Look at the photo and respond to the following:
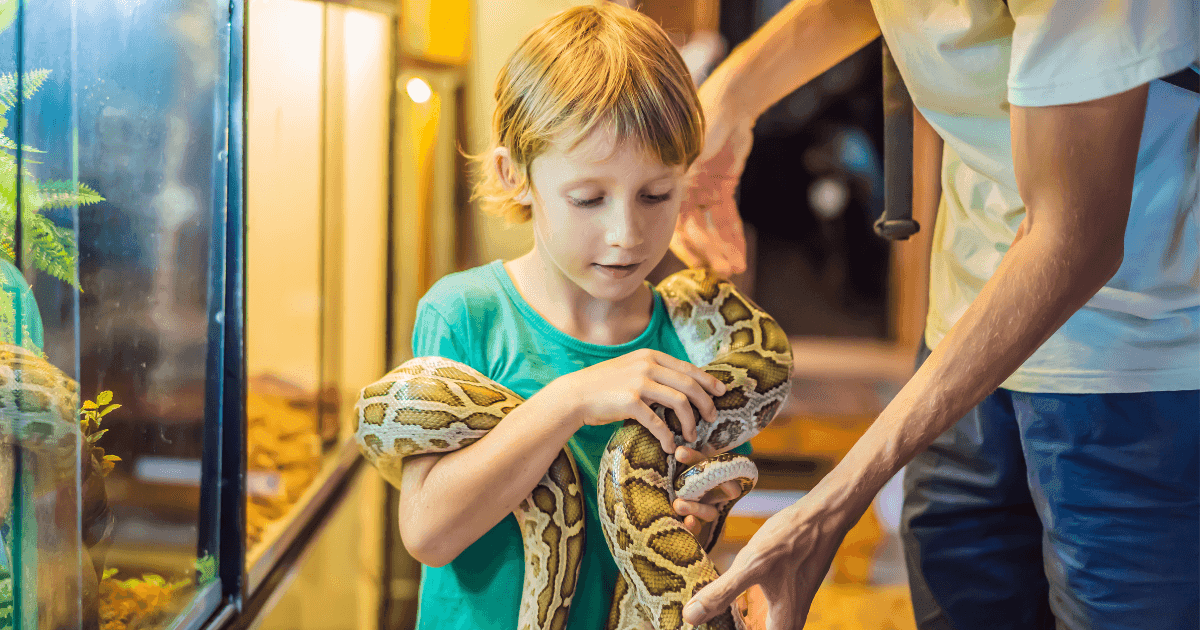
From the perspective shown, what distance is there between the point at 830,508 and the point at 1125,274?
476mm

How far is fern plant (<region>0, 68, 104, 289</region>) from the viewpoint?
573mm

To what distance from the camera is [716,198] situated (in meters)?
0.96

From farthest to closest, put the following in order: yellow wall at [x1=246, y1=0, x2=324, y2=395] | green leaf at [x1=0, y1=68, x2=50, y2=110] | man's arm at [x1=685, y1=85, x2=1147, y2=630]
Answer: yellow wall at [x1=246, y1=0, x2=324, y2=395], man's arm at [x1=685, y1=85, x2=1147, y2=630], green leaf at [x1=0, y1=68, x2=50, y2=110]

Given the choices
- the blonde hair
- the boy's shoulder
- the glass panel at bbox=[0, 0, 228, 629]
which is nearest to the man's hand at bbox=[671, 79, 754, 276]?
the blonde hair

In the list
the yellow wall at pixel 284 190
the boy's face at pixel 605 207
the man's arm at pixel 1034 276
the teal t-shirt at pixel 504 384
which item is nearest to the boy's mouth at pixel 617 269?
the boy's face at pixel 605 207

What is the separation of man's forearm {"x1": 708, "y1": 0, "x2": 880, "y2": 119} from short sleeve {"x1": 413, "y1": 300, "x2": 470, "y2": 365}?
46 centimetres

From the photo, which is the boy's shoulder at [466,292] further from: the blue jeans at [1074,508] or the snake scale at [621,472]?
the blue jeans at [1074,508]

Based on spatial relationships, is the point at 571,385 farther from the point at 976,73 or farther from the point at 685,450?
the point at 976,73

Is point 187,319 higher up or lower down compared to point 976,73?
lower down

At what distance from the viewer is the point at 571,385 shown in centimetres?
73

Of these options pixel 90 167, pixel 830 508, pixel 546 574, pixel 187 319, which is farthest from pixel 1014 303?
pixel 187 319

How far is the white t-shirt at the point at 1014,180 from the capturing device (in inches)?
27.0

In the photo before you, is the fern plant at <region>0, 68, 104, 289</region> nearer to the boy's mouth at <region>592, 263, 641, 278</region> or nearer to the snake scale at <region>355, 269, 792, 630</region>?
the snake scale at <region>355, 269, 792, 630</region>

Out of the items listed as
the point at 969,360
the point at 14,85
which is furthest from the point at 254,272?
the point at 969,360
